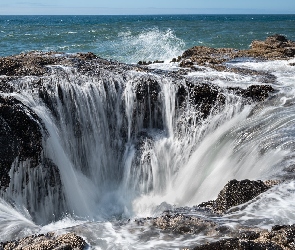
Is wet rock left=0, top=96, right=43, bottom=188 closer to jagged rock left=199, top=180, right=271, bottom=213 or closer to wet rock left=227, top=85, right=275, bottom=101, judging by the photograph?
jagged rock left=199, top=180, right=271, bottom=213

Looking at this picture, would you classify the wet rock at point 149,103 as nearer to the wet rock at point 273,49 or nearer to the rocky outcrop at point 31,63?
the rocky outcrop at point 31,63

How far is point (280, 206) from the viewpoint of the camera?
6621 millimetres

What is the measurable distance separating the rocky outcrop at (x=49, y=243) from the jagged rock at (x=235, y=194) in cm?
271

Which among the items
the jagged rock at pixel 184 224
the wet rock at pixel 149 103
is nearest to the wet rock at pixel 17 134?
the wet rock at pixel 149 103

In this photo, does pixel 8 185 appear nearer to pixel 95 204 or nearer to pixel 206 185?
pixel 95 204

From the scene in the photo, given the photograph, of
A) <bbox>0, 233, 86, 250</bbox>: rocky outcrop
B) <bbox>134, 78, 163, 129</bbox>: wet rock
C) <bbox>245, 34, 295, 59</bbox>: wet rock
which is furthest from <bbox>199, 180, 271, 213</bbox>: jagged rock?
<bbox>245, 34, 295, 59</bbox>: wet rock

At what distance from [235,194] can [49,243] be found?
355cm

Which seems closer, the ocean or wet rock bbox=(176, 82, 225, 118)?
the ocean

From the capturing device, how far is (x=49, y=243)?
492 centimetres

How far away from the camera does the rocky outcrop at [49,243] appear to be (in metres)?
4.90

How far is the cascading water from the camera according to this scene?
377 inches

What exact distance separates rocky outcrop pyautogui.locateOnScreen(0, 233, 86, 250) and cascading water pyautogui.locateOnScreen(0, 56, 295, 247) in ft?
11.6

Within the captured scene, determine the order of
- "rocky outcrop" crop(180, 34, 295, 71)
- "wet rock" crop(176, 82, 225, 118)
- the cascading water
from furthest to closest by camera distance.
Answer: "rocky outcrop" crop(180, 34, 295, 71) → "wet rock" crop(176, 82, 225, 118) → the cascading water

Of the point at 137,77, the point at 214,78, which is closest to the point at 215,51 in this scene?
the point at 214,78
